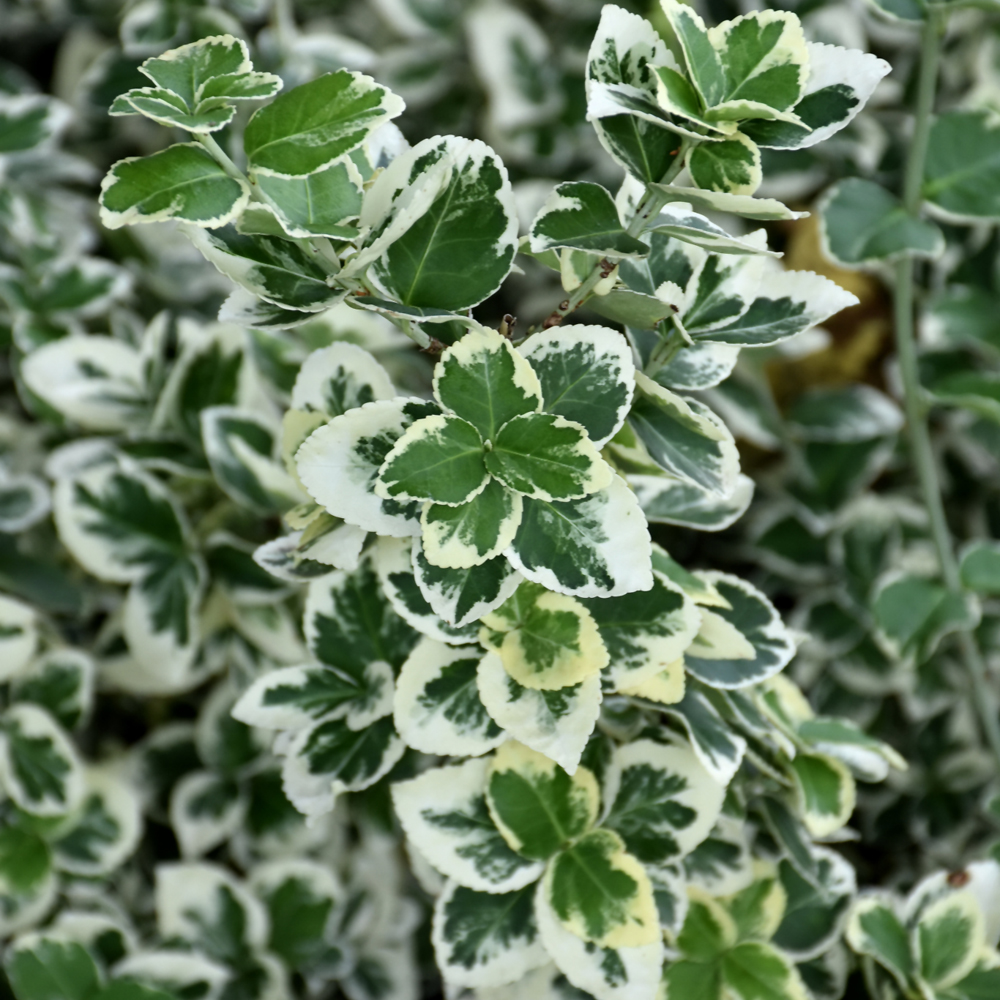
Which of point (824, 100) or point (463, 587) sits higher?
point (824, 100)

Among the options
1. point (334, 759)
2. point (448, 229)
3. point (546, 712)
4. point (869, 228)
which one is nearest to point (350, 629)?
point (334, 759)

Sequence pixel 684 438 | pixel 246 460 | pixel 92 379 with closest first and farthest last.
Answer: pixel 684 438, pixel 246 460, pixel 92 379

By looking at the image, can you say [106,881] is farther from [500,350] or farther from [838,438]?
[838,438]

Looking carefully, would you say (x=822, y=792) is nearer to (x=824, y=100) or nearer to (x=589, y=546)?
(x=589, y=546)

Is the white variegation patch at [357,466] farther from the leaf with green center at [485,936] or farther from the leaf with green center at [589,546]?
the leaf with green center at [485,936]

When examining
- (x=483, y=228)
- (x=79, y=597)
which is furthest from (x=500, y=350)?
(x=79, y=597)

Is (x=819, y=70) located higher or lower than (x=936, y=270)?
higher
